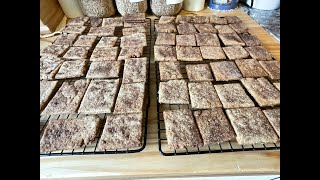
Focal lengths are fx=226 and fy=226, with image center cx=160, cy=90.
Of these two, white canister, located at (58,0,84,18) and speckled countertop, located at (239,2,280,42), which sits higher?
white canister, located at (58,0,84,18)

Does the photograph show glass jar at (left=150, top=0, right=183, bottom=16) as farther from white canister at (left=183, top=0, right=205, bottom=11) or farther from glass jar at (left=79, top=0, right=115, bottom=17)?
glass jar at (left=79, top=0, right=115, bottom=17)

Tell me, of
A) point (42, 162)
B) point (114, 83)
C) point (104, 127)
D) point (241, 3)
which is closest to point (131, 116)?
point (104, 127)

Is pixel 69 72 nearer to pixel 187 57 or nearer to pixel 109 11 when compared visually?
pixel 187 57

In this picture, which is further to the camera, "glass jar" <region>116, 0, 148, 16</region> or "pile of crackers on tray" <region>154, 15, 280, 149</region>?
"glass jar" <region>116, 0, 148, 16</region>

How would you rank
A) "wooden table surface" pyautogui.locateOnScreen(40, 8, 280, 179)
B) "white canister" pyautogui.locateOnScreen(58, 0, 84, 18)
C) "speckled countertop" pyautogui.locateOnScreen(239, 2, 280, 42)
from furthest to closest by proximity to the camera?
"white canister" pyautogui.locateOnScreen(58, 0, 84, 18)
"speckled countertop" pyautogui.locateOnScreen(239, 2, 280, 42)
"wooden table surface" pyautogui.locateOnScreen(40, 8, 280, 179)

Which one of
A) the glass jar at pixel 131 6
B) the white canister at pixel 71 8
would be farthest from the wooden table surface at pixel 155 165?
the white canister at pixel 71 8

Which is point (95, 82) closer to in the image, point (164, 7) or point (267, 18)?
point (164, 7)

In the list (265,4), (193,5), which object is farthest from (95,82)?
(265,4)

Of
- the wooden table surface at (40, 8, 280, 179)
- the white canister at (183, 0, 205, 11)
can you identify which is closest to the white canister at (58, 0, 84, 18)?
the white canister at (183, 0, 205, 11)
